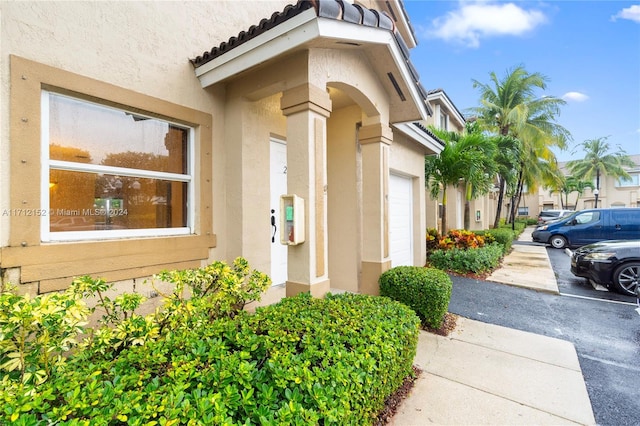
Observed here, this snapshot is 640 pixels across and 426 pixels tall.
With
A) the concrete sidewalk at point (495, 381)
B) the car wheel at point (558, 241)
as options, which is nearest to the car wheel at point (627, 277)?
the concrete sidewalk at point (495, 381)

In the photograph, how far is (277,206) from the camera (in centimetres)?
506

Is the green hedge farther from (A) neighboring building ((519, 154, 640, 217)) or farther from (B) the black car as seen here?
(A) neighboring building ((519, 154, 640, 217))

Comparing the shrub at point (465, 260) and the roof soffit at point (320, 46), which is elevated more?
the roof soffit at point (320, 46)

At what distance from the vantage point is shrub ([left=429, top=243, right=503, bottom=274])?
27.3 feet

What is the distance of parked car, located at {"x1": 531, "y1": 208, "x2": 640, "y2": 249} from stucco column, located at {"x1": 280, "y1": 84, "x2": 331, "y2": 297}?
13.5 metres

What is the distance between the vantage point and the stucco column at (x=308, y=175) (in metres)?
3.58

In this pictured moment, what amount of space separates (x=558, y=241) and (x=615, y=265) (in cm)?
849

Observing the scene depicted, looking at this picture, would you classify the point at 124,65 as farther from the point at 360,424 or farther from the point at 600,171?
the point at 600,171

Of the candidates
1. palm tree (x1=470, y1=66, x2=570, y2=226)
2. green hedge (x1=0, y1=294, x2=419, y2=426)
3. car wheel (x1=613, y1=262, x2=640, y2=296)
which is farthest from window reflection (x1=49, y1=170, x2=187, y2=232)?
palm tree (x1=470, y1=66, x2=570, y2=226)

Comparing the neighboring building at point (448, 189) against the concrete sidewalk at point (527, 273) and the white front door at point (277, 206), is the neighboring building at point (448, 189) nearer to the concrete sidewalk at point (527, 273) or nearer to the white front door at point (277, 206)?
the concrete sidewalk at point (527, 273)

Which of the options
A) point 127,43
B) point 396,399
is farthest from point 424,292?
point 127,43

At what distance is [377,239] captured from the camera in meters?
5.07

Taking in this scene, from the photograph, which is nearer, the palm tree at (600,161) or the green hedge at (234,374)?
the green hedge at (234,374)

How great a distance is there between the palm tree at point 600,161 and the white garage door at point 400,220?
4186 centimetres
